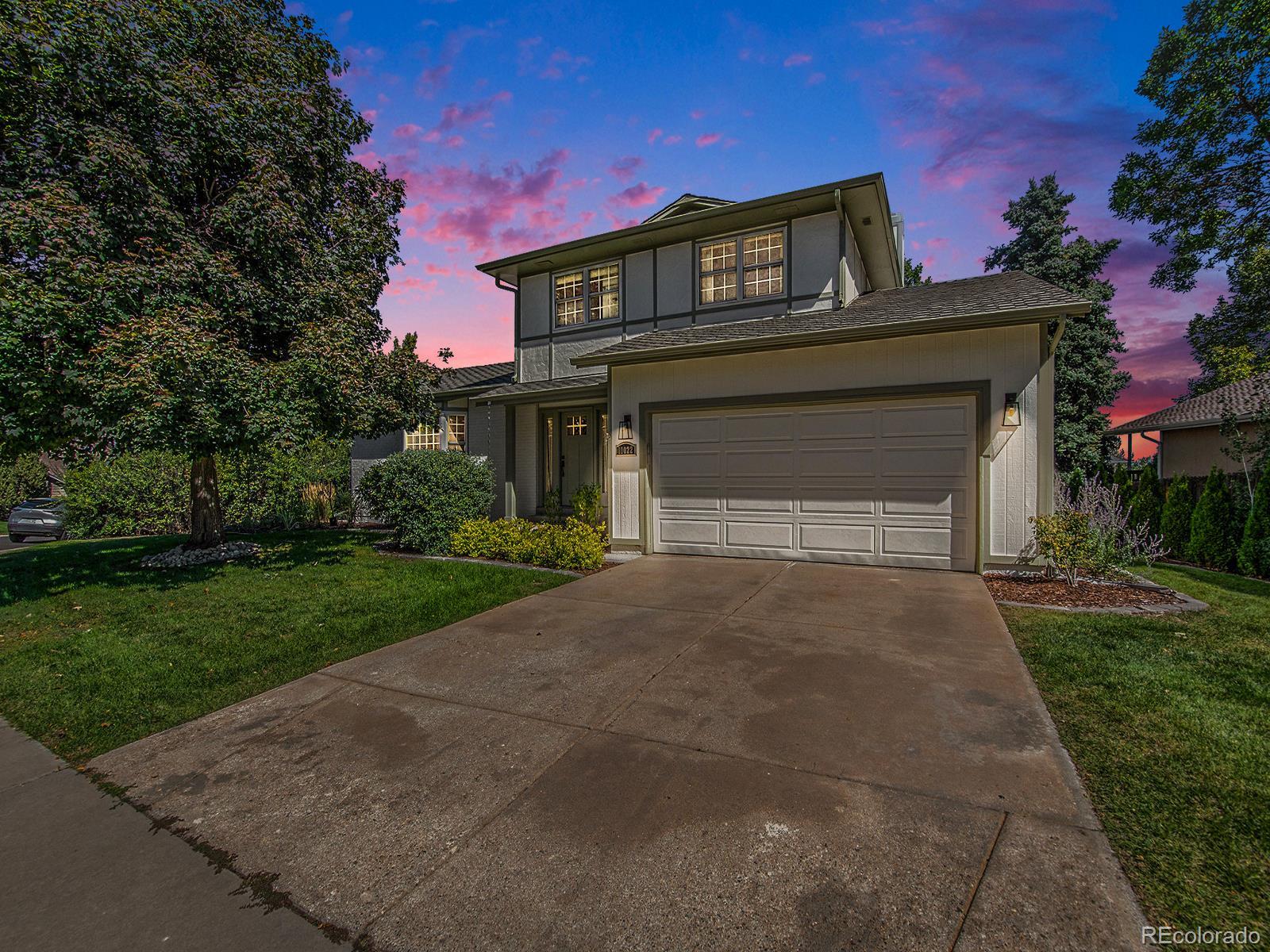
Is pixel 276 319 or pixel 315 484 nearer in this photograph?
pixel 276 319

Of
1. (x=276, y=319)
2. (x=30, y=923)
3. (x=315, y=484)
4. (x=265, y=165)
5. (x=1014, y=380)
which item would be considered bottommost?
(x=30, y=923)

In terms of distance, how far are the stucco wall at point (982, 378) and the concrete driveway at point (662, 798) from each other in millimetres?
3376

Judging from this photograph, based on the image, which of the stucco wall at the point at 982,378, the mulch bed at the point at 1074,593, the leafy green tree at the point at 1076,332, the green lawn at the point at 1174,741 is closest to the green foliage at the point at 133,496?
the stucco wall at the point at 982,378

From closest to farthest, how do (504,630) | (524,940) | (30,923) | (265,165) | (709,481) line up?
(524,940) < (30,923) < (504,630) < (265,165) < (709,481)

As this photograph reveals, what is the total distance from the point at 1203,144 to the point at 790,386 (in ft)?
59.8

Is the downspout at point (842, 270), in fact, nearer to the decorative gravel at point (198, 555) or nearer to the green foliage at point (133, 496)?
the decorative gravel at point (198, 555)

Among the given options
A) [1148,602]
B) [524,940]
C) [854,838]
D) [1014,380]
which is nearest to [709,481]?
[1014,380]

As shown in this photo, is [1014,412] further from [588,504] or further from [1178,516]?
[588,504]

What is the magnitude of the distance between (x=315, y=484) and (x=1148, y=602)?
57.0ft

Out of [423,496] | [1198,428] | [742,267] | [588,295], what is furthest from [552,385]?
[1198,428]

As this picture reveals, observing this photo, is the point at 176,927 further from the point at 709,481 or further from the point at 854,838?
the point at 709,481

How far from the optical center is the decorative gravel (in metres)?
8.85

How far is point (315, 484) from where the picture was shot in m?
15.4

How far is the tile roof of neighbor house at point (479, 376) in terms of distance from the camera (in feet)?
46.0
